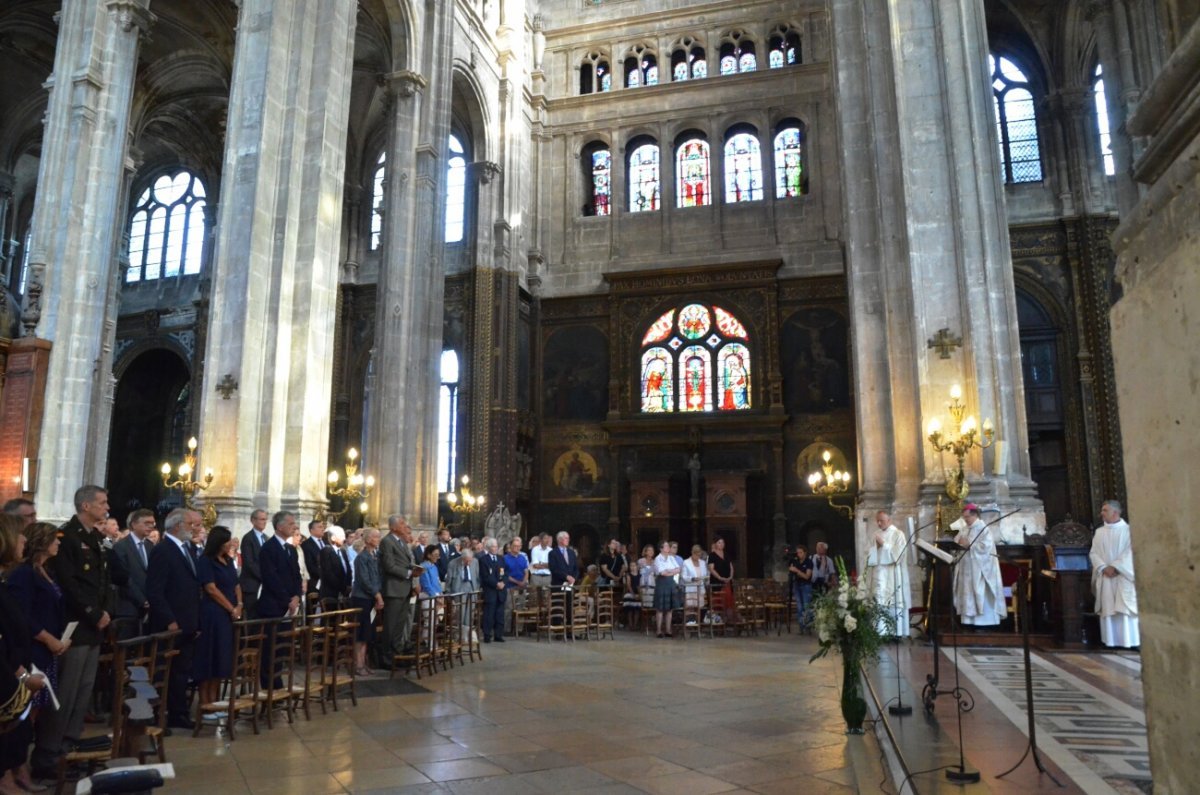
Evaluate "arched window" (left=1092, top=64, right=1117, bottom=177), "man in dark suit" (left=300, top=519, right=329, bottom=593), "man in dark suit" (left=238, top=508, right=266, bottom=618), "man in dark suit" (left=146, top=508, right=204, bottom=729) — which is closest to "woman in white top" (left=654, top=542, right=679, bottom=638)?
"man in dark suit" (left=300, top=519, right=329, bottom=593)

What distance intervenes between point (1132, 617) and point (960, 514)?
2.27 metres

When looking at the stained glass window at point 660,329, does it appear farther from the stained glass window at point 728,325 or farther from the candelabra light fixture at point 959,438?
the candelabra light fixture at point 959,438

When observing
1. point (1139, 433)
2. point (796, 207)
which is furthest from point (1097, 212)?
point (1139, 433)

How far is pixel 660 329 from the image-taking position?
85.8ft

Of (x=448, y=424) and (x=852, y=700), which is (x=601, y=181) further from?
(x=852, y=700)

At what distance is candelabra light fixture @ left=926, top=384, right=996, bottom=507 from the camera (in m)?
11.2

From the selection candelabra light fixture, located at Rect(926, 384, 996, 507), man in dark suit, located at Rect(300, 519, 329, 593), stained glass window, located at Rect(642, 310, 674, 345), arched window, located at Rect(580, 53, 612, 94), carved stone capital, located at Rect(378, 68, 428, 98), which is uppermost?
arched window, located at Rect(580, 53, 612, 94)

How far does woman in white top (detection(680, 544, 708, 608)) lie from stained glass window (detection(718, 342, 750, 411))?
32.5 feet

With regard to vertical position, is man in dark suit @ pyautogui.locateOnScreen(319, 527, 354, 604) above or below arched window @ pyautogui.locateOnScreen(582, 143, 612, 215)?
below

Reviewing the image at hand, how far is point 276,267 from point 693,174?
16201mm

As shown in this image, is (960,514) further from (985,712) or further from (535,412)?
(535,412)

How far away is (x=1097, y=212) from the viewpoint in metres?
22.5

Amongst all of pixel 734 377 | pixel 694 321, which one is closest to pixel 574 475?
pixel 734 377

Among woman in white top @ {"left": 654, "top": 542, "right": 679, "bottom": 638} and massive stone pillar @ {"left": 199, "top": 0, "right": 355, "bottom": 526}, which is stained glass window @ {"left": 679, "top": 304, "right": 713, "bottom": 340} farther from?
massive stone pillar @ {"left": 199, "top": 0, "right": 355, "bottom": 526}
